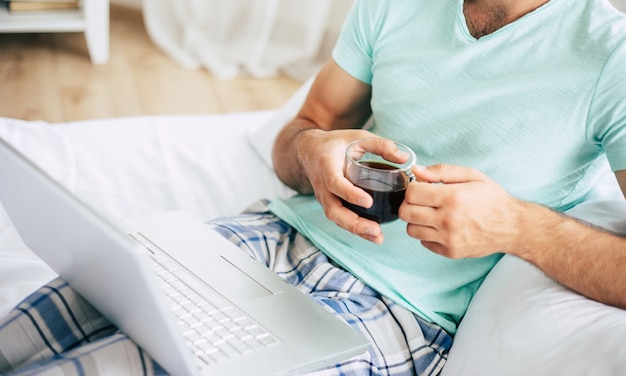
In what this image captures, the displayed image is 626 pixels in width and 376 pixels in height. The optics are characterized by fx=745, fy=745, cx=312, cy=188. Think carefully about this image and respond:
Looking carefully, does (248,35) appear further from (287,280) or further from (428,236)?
(428,236)

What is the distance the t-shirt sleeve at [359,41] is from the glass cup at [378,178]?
387 millimetres

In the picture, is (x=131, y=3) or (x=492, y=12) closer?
(x=492, y=12)

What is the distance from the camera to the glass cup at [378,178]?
999 mm

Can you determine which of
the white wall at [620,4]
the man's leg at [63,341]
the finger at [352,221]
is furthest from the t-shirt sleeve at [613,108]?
the man's leg at [63,341]

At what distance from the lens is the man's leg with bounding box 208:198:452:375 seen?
3.74 feet

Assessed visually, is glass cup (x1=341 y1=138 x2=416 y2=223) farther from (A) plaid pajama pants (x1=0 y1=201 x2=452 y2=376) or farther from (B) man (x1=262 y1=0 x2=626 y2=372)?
(A) plaid pajama pants (x1=0 y1=201 x2=452 y2=376)

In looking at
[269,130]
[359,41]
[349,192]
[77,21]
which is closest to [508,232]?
[349,192]

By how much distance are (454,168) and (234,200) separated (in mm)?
688

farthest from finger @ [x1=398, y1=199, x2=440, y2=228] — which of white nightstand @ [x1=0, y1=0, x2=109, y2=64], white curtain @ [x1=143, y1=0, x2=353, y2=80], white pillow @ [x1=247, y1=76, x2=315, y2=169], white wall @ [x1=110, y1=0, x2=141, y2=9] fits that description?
white wall @ [x1=110, y1=0, x2=141, y2=9]

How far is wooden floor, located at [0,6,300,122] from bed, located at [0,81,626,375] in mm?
911

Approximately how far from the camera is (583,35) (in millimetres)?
1151

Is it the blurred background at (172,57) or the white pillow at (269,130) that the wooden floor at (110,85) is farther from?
the white pillow at (269,130)

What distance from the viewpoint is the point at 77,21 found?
288 centimetres

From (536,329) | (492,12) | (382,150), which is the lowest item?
(536,329)
